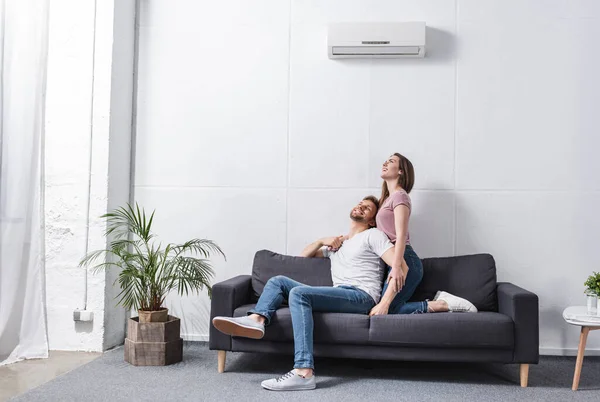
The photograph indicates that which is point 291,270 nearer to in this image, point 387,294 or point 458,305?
point 387,294

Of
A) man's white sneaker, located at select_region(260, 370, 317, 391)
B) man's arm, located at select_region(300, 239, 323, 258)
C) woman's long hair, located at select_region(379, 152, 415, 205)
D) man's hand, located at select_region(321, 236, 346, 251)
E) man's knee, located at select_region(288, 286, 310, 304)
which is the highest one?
woman's long hair, located at select_region(379, 152, 415, 205)

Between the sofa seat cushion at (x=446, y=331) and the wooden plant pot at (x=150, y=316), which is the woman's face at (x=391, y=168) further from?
the wooden plant pot at (x=150, y=316)

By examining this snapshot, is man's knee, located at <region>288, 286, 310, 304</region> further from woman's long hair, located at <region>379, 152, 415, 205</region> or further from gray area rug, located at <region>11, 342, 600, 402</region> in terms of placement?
woman's long hair, located at <region>379, 152, 415, 205</region>

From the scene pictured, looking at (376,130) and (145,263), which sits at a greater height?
(376,130)

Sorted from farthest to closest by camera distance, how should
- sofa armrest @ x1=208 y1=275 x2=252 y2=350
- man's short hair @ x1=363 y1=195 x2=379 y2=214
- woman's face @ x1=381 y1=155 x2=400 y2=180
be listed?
1. man's short hair @ x1=363 y1=195 x2=379 y2=214
2. woman's face @ x1=381 y1=155 x2=400 y2=180
3. sofa armrest @ x1=208 y1=275 x2=252 y2=350

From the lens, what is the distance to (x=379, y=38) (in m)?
4.38

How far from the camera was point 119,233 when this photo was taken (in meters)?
4.57

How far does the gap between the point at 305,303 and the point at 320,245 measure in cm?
88

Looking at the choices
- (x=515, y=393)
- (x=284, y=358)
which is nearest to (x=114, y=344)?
(x=284, y=358)

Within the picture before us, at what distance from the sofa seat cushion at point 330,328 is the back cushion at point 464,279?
67cm

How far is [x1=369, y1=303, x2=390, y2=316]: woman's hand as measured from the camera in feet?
11.9

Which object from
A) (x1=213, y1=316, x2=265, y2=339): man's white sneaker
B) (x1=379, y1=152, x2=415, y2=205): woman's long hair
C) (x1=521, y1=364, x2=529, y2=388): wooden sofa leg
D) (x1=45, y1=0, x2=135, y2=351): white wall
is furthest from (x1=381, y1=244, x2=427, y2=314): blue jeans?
(x1=45, y1=0, x2=135, y2=351): white wall

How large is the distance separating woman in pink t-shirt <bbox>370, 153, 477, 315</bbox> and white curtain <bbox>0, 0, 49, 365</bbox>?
7.58 ft

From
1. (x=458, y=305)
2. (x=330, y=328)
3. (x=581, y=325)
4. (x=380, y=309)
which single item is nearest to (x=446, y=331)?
(x=458, y=305)
